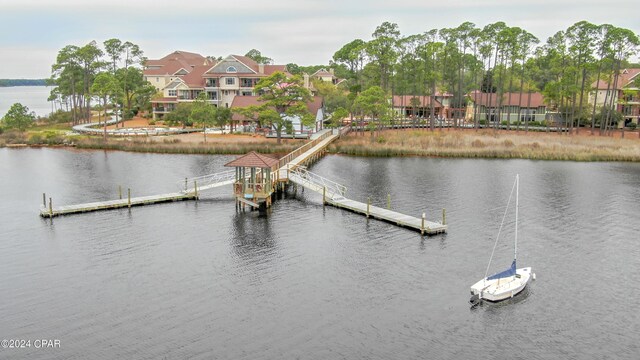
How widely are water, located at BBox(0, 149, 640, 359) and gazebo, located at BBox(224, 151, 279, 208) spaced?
1656 mm

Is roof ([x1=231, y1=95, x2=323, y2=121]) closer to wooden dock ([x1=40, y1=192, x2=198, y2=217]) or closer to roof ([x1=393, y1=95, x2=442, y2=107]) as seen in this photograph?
roof ([x1=393, y1=95, x2=442, y2=107])

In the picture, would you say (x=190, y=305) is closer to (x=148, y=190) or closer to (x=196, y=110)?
(x=148, y=190)

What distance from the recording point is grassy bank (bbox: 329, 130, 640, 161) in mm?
69312

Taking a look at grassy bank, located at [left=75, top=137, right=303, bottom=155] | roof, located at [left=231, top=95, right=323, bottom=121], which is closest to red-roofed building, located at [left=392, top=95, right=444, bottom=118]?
roof, located at [left=231, top=95, right=323, bottom=121]

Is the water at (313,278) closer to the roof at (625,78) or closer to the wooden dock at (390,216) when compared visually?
the wooden dock at (390,216)

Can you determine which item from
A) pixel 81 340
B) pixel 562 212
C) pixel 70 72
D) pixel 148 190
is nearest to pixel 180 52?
pixel 70 72

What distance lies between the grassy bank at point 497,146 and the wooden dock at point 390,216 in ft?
97.0

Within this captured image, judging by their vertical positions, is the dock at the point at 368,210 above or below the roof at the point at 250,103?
below

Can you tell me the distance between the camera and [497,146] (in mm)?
73375

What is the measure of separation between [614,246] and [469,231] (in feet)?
30.9

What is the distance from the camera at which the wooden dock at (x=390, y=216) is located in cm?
3709

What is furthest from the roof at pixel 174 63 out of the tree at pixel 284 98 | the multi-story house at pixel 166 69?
the tree at pixel 284 98

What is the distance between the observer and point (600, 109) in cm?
9788

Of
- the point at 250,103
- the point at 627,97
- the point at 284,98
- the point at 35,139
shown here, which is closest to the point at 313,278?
the point at 284,98
